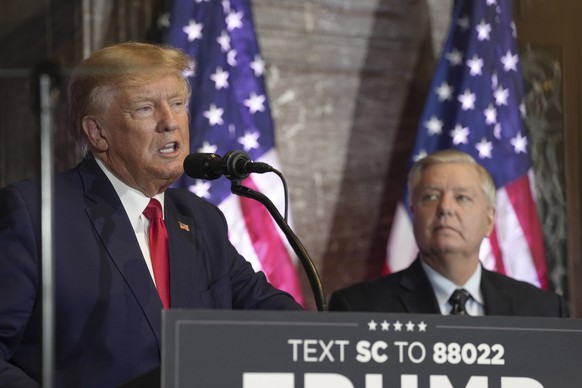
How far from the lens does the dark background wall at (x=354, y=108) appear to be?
14.5 feet

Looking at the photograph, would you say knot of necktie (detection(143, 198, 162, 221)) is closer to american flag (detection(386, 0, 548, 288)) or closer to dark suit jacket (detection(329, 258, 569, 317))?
dark suit jacket (detection(329, 258, 569, 317))

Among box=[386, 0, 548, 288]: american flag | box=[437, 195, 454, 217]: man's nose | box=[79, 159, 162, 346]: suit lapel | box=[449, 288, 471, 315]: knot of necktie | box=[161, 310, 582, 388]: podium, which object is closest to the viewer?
box=[161, 310, 582, 388]: podium

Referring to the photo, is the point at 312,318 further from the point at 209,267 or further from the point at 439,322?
the point at 209,267

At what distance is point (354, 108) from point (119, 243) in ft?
7.84

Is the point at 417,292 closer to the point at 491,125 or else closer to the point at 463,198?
the point at 463,198

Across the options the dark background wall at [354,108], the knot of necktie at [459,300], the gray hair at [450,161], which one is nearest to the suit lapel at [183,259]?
the knot of necktie at [459,300]

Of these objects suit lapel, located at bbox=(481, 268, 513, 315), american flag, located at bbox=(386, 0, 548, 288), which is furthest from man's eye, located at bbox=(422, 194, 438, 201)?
american flag, located at bbox=(386, 0, 548, 288)

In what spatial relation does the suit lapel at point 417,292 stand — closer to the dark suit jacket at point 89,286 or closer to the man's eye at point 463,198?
the man's eye at point 463,198

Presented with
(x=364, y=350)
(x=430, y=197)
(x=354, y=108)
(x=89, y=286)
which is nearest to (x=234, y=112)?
(x=354, y=108)

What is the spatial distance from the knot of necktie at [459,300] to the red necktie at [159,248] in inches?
62.3

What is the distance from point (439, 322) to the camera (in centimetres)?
172

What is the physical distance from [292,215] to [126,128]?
1945mm

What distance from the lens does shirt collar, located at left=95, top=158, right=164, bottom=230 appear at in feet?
8.00

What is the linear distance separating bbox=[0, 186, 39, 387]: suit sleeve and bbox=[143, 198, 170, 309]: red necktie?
1.04 ft
